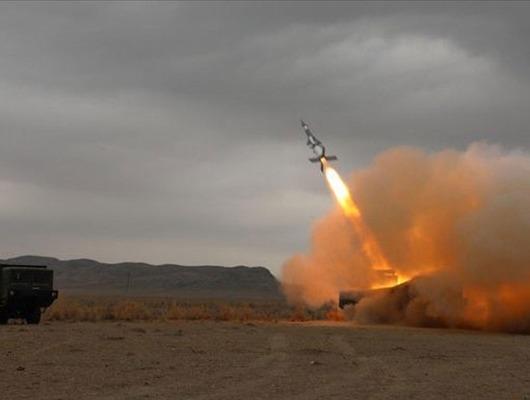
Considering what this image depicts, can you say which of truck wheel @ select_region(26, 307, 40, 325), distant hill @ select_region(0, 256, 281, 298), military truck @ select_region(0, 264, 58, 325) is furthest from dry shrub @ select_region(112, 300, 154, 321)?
distant hill @ select_region(0, 256, 281, 298)

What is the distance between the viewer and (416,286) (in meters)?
35.6

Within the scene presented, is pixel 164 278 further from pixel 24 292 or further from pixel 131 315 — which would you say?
pixel 24 292

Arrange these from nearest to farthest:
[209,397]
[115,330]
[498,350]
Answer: [209,397]
[498,350]
[115,330]

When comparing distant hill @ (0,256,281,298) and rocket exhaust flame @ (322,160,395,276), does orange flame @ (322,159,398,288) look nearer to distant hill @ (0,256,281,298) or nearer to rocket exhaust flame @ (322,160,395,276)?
rocket exhaust flame @ (322,160,395,276)

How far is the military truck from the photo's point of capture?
33.7m

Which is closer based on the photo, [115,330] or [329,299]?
[115,330]

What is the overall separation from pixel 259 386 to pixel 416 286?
20.7 metres

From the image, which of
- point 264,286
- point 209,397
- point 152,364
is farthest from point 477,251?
point 264,286

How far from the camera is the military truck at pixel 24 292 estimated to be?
111 feet

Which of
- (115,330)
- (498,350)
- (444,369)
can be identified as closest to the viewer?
(444,369)

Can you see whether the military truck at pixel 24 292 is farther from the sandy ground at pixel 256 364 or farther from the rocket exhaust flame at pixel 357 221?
the rocket exhaust flame at pixel 357 221

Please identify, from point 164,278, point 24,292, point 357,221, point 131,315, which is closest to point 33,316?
point 24,292

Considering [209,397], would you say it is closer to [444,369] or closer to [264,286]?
[444,369]

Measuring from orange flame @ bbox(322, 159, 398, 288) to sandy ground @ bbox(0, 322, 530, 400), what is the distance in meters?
9.12
